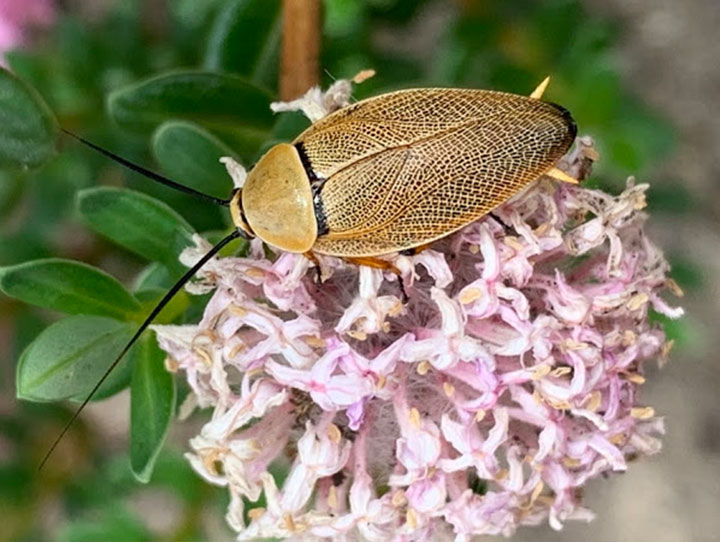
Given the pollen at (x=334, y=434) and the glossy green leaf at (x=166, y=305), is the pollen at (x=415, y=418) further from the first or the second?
the glossy green leaf at (x=166, y=305)

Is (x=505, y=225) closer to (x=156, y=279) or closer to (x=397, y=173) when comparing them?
(x=397, y=173)

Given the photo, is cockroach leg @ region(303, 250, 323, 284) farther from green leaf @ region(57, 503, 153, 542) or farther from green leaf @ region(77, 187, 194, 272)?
green leaf @ region(57, 503, 153, 542)

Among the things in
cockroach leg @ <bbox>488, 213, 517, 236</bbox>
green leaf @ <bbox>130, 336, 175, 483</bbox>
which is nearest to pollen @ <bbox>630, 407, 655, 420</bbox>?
cockroach leg @ <bbox>488, 213, 517, 236</bbox>

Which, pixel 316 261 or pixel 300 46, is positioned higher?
pixel 300 46

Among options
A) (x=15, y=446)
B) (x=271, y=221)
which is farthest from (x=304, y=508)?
(x=15, y=446)

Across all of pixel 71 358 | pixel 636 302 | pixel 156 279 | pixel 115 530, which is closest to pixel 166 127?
pixel 156 279

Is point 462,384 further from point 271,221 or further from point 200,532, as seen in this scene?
point 200,532

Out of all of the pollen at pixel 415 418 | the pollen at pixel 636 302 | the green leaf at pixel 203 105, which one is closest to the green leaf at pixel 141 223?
the green leaf at pixel 203 105
